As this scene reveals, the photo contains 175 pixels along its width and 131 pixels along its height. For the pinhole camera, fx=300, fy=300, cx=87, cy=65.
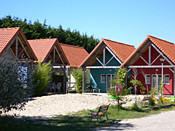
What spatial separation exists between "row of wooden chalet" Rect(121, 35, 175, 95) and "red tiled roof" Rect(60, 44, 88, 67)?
320 inches

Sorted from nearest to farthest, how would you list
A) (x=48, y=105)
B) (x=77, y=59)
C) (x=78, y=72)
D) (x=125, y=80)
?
(x=48, y=105) < (x=125, y=80) < (x=78, y=72) < (x=77, y=59)

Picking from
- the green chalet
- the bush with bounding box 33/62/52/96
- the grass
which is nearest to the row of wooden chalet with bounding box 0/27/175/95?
the green chalet

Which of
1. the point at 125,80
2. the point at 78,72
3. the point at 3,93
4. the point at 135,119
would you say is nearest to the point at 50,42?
the point at 78,72

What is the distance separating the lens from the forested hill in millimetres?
42497

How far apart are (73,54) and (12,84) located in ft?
89.2

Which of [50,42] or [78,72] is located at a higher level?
[50,42]

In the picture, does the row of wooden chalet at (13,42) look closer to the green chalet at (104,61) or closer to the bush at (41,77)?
the bush at (41,77)

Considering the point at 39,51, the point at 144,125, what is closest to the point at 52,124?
the point at 144,125

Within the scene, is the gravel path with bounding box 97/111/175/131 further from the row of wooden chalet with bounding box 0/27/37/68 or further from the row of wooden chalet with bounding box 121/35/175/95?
the row of wooden chalet with bounding box 121/35/175/95

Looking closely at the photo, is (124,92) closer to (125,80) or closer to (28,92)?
(28,92)

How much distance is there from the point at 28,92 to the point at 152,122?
16.8 feet

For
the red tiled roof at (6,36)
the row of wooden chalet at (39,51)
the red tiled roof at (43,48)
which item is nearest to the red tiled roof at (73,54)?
the row of wooden chalet at (39,51)

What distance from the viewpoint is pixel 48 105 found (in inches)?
732

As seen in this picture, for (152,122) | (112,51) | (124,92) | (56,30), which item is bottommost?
(152,122)
